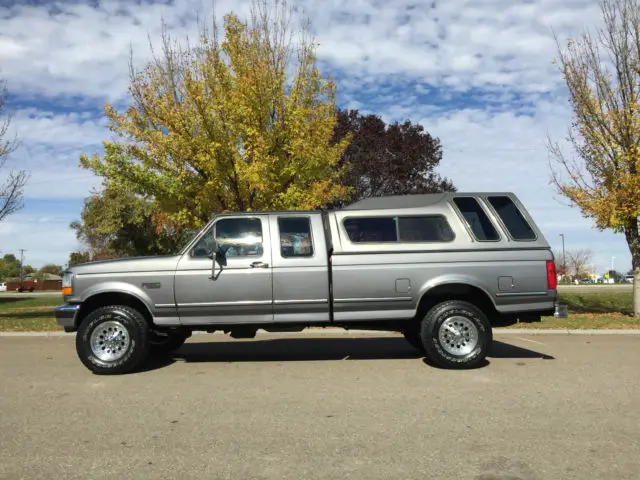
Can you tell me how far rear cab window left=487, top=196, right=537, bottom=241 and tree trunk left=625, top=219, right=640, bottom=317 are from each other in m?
9.16

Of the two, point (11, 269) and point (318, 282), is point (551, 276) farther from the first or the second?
point (11, 269)

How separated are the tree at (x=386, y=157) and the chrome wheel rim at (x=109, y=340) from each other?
1925 cm

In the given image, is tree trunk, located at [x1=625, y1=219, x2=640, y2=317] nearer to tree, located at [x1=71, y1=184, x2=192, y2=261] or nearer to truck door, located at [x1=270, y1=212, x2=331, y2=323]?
truck door, located at [x1=270, y1=212, x2=331, y2=323]

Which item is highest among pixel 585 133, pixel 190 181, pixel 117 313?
pixel 585 133

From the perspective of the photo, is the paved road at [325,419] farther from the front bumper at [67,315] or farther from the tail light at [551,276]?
the tail light at [551,276]

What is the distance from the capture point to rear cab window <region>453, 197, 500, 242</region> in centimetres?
697

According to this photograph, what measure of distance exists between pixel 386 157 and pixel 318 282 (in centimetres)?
2017

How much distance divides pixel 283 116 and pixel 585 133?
8047mm

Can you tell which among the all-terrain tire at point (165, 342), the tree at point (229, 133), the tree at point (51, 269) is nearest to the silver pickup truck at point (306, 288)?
the all-terrain tire at point (165, 342)

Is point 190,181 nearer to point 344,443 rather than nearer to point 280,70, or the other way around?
point 280,70

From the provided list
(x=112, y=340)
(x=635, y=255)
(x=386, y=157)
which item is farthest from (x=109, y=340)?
(x=386, y=157)

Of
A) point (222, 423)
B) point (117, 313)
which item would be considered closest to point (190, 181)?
point (117, 313)

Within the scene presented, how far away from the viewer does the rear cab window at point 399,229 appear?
6945mm

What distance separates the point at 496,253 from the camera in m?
6.82
